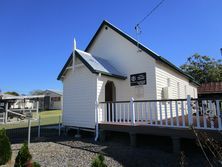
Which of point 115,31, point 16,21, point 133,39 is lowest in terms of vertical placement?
point 133,39

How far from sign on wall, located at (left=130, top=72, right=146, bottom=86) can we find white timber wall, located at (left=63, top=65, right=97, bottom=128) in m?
2.68

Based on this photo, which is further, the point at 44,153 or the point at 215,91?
the point at 215,91

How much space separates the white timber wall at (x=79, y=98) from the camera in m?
9.46

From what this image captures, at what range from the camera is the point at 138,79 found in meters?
10.6

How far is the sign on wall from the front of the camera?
10.5 m

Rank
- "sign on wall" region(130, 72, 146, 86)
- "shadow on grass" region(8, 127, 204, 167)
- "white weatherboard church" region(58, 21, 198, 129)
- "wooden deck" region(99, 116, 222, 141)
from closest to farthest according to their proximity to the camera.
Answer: "shadow on grass" region(8, 127, 204, 167) < "wooden deck" region(99, 116, 222, 141) < "white weatherboard church" region(58, 21, 198, 129) < "sign on wall" region(130, 72, 146, 86)

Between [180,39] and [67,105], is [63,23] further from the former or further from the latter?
[180,39]

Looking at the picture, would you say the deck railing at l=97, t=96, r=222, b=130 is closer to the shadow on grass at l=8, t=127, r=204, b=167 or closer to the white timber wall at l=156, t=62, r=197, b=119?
the shadow on grass at l=8, t=127, r=204, b=167

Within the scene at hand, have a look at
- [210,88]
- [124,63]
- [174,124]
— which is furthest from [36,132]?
[210,88]

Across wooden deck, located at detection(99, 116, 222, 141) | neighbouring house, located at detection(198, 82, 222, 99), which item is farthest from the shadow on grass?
neighbouring house, located at detection(198, 82, 222, 99)

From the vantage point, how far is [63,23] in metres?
12.2

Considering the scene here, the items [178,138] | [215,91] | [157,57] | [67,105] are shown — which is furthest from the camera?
[215,91]

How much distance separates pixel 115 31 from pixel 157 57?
3.87 m

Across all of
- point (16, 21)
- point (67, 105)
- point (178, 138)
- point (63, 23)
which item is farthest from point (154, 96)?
point (16, 21)
